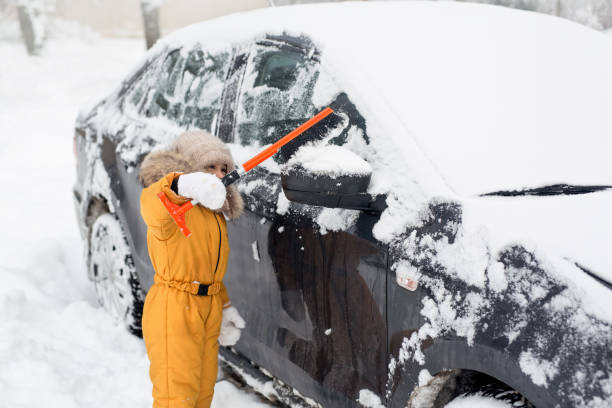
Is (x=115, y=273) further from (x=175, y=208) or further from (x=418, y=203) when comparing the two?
(x=418, y=203)

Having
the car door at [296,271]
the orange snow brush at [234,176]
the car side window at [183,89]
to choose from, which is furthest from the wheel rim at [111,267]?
the orange snow brush at [234,176]

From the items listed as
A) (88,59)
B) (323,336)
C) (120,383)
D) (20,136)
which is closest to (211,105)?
(323,336)

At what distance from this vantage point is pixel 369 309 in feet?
5.32

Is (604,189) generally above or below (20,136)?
above

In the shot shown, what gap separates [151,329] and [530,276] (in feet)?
4.48

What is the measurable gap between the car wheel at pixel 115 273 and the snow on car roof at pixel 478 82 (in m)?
1.43

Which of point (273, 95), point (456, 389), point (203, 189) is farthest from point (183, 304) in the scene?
point (456, 389)

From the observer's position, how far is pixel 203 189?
1.67 metres

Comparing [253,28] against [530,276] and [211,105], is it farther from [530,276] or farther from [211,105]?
[530,276]

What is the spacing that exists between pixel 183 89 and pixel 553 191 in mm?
1887

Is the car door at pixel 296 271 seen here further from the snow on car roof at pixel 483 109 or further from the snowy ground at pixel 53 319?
the snowy ground at pixel 53 319

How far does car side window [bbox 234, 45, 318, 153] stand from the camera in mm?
1984

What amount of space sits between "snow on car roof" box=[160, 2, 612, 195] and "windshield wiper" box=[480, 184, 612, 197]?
0.06ft

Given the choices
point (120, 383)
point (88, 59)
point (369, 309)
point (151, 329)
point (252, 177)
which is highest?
point (252, 177)
